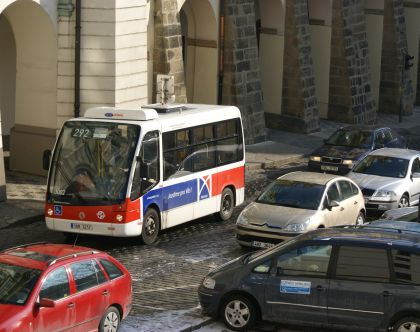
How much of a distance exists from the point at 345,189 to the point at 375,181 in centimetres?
316

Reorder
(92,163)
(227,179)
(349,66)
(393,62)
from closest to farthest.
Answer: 1. (92,163)
2. (227,179)
3. (349,66)
4. (393,62)

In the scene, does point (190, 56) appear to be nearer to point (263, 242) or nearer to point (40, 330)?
point (263, 242)

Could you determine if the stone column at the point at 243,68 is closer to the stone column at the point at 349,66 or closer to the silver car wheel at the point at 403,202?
the stone column at the point at 349,66

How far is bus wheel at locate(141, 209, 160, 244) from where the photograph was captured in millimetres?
21844

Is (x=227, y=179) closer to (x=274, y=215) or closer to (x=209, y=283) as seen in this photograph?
(x=274, y=215)

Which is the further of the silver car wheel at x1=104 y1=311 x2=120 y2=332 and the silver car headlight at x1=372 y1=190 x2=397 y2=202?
the silver car headlight at x1=372 y1=190 x2=397 y2=202

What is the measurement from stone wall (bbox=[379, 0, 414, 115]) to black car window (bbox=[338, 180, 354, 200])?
2129 centimetres

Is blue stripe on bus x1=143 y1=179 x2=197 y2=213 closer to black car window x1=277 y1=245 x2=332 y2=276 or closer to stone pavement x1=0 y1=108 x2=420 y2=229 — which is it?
stone pavement x1=0 y1=108 x2=420 y2=229

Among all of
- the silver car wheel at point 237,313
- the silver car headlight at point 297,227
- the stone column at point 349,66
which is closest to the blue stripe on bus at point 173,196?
the silver car headlight at point 297,227

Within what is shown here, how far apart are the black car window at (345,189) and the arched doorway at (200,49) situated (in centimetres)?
1204

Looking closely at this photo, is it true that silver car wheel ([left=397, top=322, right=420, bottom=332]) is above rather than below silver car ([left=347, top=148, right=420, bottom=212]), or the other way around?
below

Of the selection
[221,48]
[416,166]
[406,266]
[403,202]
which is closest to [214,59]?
[221,48]

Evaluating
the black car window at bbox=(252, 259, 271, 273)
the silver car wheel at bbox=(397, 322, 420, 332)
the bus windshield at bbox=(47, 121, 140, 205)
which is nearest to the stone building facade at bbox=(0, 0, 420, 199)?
the bus windshield at bbox=(47, 121, 140, 205)

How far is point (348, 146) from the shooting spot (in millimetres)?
30141
